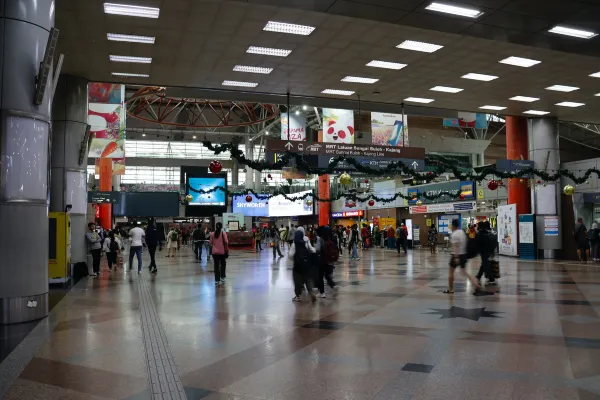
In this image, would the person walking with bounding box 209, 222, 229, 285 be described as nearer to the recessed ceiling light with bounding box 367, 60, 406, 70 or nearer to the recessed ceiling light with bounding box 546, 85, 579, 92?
the recessed ceiling light with bounding box 367, 60, 406, 70

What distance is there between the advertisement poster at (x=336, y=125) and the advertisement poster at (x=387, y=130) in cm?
161

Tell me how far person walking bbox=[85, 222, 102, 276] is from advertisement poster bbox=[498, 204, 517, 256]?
16233 mm

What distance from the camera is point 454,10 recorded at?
10.6 meters

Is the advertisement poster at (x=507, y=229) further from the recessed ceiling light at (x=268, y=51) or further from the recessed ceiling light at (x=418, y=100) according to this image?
the recessed ceiling light at (x=268, y=51)

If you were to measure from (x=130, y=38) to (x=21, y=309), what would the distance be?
7.16 metres

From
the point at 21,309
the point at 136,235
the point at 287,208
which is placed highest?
the point at 287,208

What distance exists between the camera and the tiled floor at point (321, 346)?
14.4 feet

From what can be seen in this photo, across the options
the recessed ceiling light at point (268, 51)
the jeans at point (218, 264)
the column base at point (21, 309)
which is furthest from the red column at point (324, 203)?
the column base at point (21, 309)

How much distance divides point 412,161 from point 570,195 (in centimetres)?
750

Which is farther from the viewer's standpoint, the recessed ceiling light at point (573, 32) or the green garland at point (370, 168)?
the green garland at point (370, 168)

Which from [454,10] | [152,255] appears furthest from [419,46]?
[152,255]

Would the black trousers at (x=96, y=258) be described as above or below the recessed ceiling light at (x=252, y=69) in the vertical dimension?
below

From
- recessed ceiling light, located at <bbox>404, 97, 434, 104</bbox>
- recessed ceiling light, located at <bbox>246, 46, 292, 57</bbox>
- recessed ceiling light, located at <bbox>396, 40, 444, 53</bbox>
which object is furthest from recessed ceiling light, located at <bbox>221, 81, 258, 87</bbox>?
recessed ceiling light, located at <bbox>404, 97, 434, 104</bbox>

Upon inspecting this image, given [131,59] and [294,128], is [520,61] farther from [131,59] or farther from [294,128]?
[294,128]
